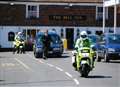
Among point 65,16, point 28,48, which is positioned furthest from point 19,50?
point 65,16

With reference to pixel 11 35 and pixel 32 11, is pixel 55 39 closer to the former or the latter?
pixel 11 35

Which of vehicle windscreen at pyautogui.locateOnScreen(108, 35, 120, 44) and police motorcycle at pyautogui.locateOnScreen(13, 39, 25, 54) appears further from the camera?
police motorcycle at pyautogui.locateOnScreen(13, 39, 25, 54)

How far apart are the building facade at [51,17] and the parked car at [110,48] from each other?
31377mm

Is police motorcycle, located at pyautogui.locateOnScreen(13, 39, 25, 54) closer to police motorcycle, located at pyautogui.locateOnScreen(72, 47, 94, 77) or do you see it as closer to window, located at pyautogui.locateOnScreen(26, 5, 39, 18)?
window, located at pyautogui.locateOnScreen(26, 5, 39, 18)

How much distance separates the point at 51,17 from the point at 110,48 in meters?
33.6

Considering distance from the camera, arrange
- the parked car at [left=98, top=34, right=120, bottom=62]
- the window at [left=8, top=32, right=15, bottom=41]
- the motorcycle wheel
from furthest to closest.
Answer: the window at [left=8, top=32, right=15, bottom=41] → the parked car at [left=98, top=34, right=120, bottom=62] → the motorcycle wheel

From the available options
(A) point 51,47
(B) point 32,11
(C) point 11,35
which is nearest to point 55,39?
(A) point 51,47

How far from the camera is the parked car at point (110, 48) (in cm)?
3105

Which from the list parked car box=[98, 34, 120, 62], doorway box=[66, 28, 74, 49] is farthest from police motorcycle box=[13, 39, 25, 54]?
doorway box=[66, 28, 74, 49]

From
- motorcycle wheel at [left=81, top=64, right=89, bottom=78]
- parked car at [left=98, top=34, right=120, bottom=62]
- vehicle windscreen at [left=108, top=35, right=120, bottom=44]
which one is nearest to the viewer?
motorcycle wheel at [left=81, top=64, right=89, bottom=78]

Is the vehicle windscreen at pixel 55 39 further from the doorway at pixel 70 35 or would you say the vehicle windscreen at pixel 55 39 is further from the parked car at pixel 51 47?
the doorway at pixel 70 35

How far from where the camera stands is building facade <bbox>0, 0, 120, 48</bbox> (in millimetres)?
63531

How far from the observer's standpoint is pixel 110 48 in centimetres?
3120

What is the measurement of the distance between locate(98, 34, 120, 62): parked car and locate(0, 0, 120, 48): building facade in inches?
1235
